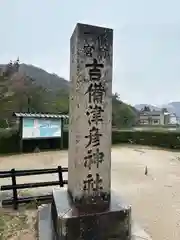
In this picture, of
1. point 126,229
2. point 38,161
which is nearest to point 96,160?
point 126,229

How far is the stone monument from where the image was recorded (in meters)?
2.96

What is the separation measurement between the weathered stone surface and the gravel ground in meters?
1.00

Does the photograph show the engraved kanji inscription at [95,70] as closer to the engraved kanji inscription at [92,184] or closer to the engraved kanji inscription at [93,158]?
the engraved kanji inscription at [93,158]

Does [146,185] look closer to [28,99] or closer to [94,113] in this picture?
[94,113]

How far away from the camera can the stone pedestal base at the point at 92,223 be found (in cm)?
280

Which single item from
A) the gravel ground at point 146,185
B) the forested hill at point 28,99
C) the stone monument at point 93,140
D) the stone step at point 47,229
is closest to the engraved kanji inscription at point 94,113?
the stone monument at point 93,140

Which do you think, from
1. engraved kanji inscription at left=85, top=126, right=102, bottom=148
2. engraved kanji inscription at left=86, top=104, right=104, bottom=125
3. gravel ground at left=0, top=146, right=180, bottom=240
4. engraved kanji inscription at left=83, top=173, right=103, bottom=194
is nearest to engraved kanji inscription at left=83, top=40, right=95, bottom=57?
engraved kanji inscription at left=86, top=104, right=104, bottom=125

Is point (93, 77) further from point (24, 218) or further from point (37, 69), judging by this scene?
point (37, 69)

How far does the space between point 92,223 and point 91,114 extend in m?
1.31

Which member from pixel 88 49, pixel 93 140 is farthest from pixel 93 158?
pixel 88 49

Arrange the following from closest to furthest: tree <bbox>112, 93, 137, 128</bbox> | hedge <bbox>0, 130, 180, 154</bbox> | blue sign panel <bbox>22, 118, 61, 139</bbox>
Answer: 1. blue sign panel <bbox>22, 118, 61, 139</bbox>
2. hedge <bbox>0, 130, 180, 154</bbox>
3. tree <bbox>112, 93, 137, 128</bbox>

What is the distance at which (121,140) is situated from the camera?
59.7 feet

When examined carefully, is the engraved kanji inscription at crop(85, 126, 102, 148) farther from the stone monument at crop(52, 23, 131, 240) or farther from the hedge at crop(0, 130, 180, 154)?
the hedge at crop(0, 130, 180, 154)

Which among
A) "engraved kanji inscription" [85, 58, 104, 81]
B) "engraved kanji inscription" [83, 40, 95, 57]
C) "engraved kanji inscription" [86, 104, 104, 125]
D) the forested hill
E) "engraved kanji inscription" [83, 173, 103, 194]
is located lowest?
"engraved kanji inscription" [83, 173, 103, 194]
